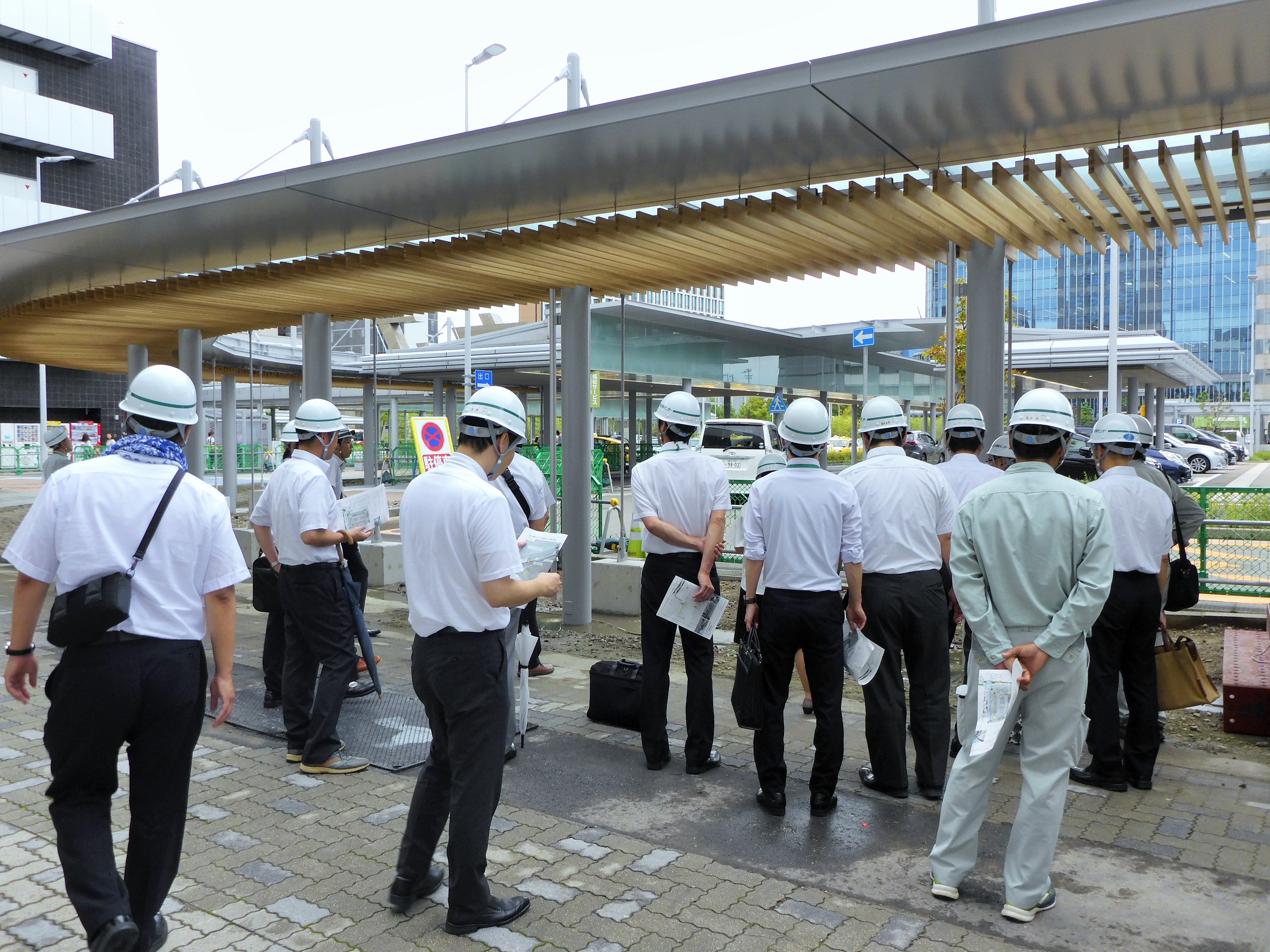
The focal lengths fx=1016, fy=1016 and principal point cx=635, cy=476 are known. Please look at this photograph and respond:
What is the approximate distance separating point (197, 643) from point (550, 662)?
513 cm

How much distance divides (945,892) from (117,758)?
3.10 meters

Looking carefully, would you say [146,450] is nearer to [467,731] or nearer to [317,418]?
[467,731]

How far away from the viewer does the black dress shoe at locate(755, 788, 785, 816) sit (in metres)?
4.96

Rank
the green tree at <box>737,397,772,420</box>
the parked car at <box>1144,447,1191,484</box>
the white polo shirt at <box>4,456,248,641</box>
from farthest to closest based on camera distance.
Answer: the green tree at <box>737,397,772,420</box>, the parked car at <box>1144,447,1191,484</box>, the white polo shirt at <box>4,456,248,641</box>

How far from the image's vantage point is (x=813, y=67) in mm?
5074

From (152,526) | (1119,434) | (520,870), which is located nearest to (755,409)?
(1119,434)

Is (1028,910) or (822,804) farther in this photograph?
(822,804)

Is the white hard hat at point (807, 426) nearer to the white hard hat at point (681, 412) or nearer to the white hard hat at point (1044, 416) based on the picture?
the white hard hat at point (681, 412)

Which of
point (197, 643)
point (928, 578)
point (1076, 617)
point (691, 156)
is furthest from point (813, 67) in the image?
point (197, 643)

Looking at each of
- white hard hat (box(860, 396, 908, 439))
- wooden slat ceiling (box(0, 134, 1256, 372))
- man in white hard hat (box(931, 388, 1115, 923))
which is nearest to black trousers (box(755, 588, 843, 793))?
man in white hard hat (box(931, 388, 1115, 923))

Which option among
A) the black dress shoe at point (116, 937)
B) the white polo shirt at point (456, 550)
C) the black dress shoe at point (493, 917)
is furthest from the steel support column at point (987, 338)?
the black dress shoe at point (116, 937)

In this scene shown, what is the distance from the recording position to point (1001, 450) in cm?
633

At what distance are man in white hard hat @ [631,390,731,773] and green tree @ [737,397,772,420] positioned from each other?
53.0 meters

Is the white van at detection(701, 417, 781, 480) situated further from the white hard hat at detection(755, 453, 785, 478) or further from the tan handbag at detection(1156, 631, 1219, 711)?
the tan handbag at detection(1156, 631, 1219, 711)
